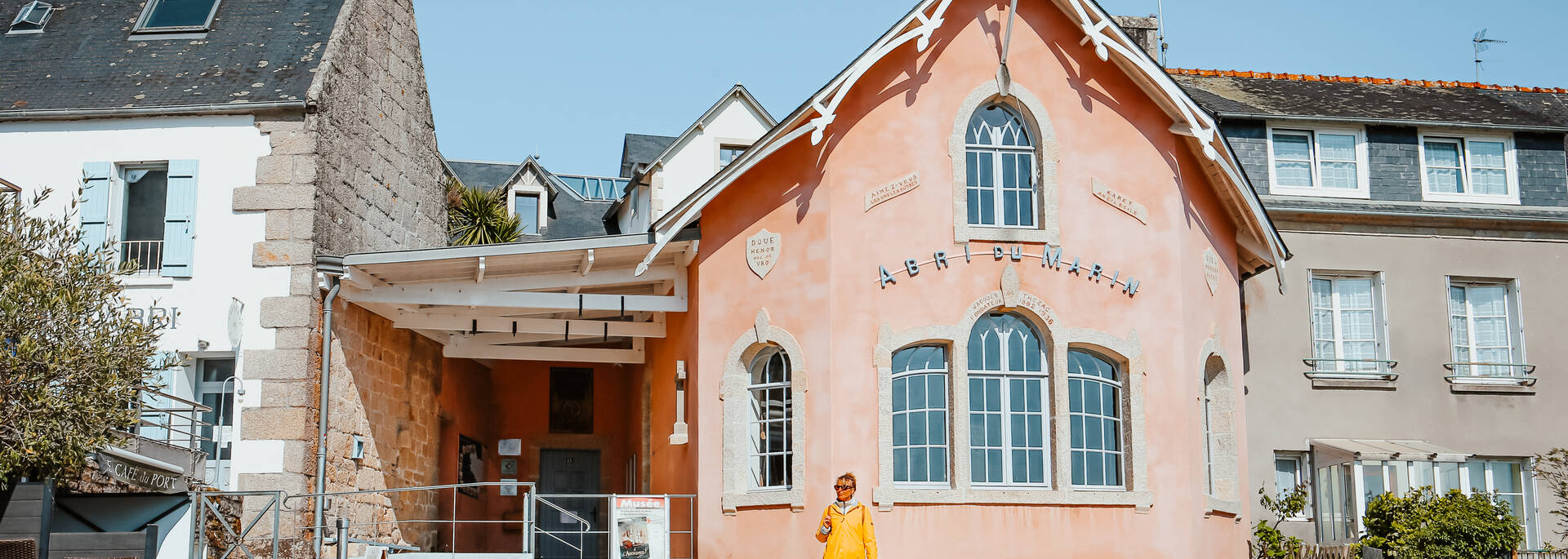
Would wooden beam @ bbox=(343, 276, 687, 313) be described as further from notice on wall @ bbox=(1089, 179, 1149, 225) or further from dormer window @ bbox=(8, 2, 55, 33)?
dormer window @ bbox=(8, 2, 55, 33)

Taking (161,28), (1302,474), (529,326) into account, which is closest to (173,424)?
(529,326)

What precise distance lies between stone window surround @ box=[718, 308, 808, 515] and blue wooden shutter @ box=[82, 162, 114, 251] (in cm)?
627

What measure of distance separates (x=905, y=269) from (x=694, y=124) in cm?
792

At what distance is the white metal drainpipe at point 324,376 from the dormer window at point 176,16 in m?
3.67

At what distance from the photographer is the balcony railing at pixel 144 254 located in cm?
1475

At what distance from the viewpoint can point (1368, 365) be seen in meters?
17.6

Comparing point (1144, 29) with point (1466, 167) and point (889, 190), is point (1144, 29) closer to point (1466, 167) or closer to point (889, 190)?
point (1466, 167)

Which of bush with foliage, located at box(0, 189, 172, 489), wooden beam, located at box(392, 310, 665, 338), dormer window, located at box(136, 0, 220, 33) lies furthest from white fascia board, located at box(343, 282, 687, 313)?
dormer window, located at box(136, 0, 220, 33)

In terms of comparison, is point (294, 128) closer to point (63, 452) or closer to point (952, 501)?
point (63, 452)

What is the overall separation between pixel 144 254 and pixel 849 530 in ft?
26.4

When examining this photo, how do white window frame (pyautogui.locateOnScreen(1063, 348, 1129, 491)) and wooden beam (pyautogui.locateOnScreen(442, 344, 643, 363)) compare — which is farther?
wooden beam (pyautogui.locateOnScreen(442, 344, 643, 363))

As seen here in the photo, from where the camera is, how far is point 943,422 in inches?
542

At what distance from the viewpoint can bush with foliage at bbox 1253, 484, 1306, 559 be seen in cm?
→ 1599

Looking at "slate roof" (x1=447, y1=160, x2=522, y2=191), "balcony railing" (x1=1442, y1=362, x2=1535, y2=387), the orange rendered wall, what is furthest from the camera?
"slate roof" (x1=447, y1=160, x2=522, y2=191)
